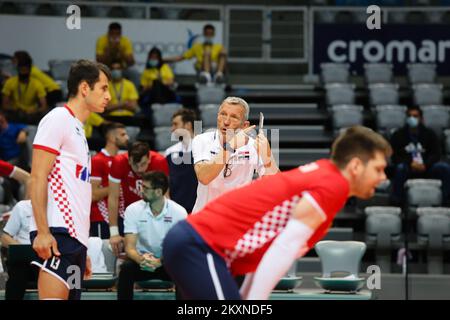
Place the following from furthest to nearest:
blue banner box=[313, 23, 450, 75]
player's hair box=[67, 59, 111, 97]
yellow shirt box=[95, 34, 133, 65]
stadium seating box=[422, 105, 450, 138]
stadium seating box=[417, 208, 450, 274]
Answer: blue banner box=[313, 23, 450, 75] < yellow shirt box=[95, 34, 133, 65] < stadium seating box=[422, 105, 450, 138] < stadium seating box=[417, 208, 450, 274] < player's hair box=[67, 59, 111, 97]

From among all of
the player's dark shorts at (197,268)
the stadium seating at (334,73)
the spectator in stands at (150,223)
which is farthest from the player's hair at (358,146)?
the stadium seating at (334,73)

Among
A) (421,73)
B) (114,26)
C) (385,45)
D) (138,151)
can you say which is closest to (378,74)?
(421,73)

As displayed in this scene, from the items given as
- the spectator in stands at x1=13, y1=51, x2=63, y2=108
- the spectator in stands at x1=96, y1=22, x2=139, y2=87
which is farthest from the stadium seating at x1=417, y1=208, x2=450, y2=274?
the spectator in stands at x1=13, y1=51, x2=63, y2=108

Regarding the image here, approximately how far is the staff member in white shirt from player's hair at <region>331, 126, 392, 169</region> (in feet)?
5.72

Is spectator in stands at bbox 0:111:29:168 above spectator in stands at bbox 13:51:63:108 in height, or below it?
below

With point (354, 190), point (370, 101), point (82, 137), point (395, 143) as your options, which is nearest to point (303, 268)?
point (395, 143)

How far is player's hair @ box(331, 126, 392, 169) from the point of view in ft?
13.3

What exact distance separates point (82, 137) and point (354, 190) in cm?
163

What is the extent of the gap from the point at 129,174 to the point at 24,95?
14.8 feet

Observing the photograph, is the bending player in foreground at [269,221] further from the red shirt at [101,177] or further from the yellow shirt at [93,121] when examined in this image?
the yellow shirt at [93,121]

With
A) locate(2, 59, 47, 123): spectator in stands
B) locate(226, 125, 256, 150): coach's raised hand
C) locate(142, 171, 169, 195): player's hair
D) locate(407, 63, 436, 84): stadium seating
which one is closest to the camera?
locate(226, 125, 256, 150): coach's raised hand

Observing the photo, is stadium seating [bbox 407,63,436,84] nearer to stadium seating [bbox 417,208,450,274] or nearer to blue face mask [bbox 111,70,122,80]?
stadium seating [bbox 417,208,450,274]

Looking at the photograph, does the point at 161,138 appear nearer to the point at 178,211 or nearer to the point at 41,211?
the point at 178,211

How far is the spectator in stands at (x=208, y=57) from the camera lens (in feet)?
47.2
